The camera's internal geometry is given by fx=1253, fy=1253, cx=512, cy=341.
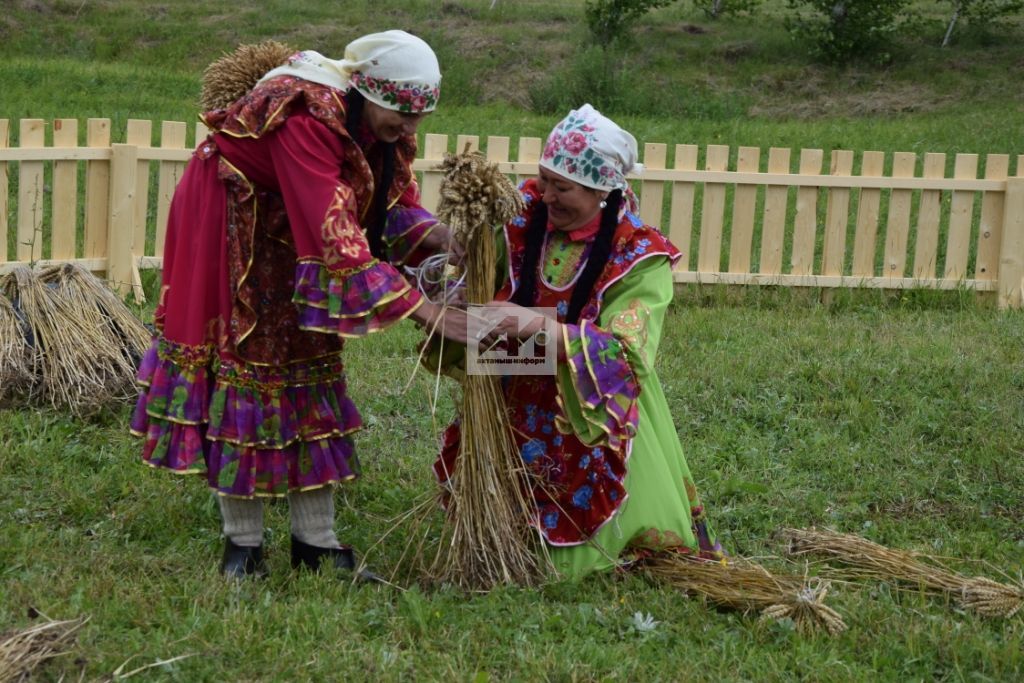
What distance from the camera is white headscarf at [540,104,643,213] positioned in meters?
3.48

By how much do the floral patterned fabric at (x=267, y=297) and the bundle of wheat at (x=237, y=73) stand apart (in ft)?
0.36

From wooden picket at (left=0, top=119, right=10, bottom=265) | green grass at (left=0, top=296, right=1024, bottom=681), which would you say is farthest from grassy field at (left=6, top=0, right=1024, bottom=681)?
wooden picket at (left=0, top=119, right=10, bottom=265)

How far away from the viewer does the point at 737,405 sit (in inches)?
225

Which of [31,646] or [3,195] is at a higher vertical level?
[3,195]

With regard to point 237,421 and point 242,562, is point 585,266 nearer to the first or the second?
point 237,421

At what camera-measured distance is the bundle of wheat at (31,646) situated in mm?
2891

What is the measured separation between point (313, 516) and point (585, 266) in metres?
1.08

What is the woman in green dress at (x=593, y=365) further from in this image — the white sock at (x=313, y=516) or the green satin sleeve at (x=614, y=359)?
the white sock at (x=313, y=516)

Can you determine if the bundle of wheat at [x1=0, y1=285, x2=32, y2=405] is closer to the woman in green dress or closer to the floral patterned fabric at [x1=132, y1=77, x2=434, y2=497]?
the floral patterned fabric at [x1=132, y1=77, x2=434, y2=497]

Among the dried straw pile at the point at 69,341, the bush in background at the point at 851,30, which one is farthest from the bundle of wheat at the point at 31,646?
the bush in background at the point at 851,30

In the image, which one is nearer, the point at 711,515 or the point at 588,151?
the point at 588,151

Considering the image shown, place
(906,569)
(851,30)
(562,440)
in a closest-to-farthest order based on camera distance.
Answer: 1. (562,440)
2. (906,569)
3. (851,30)

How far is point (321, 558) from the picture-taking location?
3703mm

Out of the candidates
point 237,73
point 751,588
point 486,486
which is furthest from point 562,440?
point 237,73
